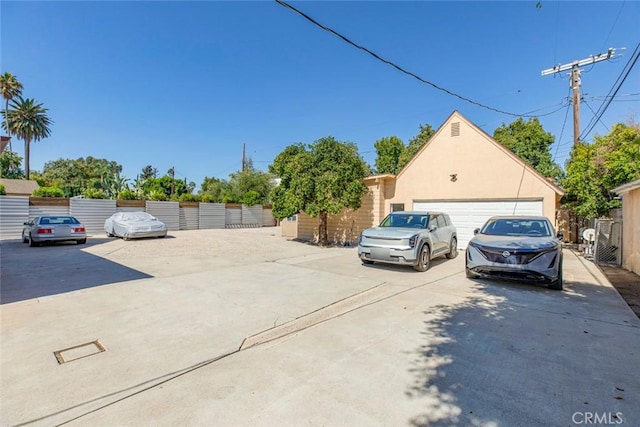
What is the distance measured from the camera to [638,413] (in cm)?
233

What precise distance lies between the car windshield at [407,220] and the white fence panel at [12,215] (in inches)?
731

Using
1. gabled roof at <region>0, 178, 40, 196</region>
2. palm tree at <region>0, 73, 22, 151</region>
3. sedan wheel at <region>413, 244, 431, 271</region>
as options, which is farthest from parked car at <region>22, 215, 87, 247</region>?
palm tree at <region>0, 73, 22, 151</region>

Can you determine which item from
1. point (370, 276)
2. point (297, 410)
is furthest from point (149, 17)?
point (297, 410)

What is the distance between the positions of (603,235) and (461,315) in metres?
8.75

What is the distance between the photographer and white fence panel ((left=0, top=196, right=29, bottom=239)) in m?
15.2

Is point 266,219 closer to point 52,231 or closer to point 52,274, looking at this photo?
point 52,231

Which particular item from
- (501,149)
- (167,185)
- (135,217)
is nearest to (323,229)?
(501,149)

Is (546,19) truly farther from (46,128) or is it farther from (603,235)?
(46,128)

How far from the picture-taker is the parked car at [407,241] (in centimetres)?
767

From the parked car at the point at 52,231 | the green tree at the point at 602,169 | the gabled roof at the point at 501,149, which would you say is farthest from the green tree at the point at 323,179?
the green tree at the point at 602,169

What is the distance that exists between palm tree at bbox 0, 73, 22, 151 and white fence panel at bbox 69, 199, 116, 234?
31016 millimetres

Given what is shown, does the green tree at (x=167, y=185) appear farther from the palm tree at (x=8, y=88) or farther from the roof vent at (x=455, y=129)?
the roof vent at (x=455, y=129)

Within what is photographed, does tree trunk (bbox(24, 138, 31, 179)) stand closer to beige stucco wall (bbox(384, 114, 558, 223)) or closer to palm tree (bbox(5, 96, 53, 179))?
palm tree (bbox(5, 96, 53, 179))

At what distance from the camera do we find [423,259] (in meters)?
8.04
